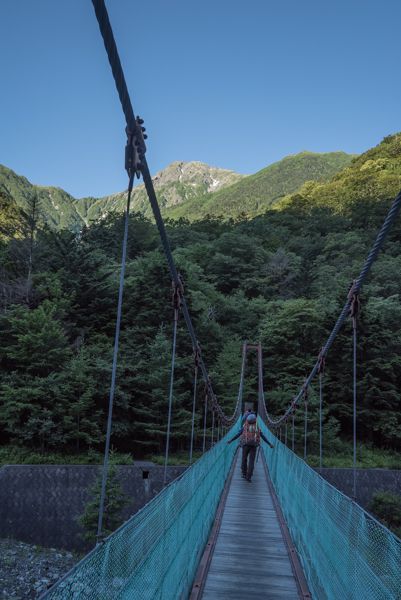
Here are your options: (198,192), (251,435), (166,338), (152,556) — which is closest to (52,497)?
(251,435)

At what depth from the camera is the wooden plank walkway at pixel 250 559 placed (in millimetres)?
2273

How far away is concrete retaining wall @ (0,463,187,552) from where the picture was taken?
9.63 m

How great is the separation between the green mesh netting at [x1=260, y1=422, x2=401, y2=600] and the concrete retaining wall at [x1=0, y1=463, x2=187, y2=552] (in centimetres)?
847

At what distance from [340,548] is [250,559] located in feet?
4.04

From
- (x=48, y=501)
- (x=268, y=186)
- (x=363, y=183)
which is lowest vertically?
(x=48, y=501)

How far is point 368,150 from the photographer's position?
4859cm

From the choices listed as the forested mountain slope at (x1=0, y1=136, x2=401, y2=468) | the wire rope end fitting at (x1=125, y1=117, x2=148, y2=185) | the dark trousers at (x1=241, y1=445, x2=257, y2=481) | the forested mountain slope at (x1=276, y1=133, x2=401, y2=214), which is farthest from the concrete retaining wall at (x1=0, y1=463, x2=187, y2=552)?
the forested mountain slope at (x1=276, y1=133, x2=401, y2=214)

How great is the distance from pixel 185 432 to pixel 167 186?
105 meters

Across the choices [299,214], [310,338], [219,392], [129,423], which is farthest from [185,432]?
[299,214]

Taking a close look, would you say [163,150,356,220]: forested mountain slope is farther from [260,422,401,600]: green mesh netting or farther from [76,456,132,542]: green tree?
[260,422,401,600]: green mesh netting

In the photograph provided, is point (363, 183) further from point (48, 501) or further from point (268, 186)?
point (48, 501)

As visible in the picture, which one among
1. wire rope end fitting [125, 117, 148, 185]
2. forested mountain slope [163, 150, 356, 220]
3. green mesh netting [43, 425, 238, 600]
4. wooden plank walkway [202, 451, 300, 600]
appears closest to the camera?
green mesh netting [43, 425, 238, 600]

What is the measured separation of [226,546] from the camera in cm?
301

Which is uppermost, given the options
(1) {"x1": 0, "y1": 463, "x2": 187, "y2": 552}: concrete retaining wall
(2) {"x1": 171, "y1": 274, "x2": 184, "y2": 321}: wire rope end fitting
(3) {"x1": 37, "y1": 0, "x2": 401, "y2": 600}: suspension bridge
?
(2) {"x1": 171, "y1": 274, "x2": 184, "y2": 321}: wire rope end fitting
